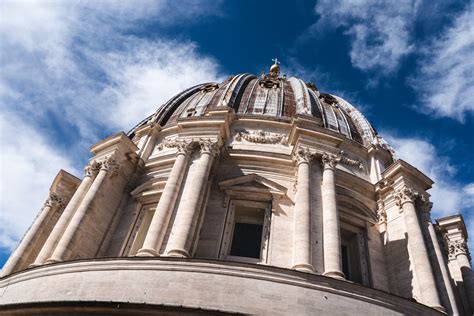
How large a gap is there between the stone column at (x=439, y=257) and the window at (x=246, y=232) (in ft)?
24.1

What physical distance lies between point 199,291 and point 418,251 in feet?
32.4

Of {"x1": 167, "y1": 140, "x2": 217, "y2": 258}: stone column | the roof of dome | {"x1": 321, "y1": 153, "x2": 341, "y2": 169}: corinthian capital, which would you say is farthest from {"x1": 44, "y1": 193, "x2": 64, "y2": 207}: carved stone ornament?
{"x1": 321, "y1": 153, "x2": 341, "y2": 169}: corinthian capital

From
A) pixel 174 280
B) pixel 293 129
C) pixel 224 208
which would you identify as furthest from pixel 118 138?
pixel 174 280

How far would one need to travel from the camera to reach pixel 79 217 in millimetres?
16859

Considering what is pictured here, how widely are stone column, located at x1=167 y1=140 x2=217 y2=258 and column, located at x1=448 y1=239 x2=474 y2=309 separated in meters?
15.0

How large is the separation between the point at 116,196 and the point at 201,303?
10.0 meters

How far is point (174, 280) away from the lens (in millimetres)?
11789

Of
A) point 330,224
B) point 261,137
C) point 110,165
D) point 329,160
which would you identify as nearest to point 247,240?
point 330,224

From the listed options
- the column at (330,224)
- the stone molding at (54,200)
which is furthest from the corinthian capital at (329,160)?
the stone molding at (54,200)

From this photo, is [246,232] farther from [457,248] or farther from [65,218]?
[457,248]

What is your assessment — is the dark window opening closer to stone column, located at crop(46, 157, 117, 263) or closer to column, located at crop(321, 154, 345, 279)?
column, located at crop(321, 154, 345, 279)

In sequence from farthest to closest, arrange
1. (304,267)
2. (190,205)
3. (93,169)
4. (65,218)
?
(93,169)
(65,218)
(190,205)
(304,267)

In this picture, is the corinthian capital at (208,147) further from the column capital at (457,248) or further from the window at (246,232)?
the column capital at (457,248)

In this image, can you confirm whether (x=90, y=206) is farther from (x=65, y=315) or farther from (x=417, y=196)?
(x=417, y=196)
